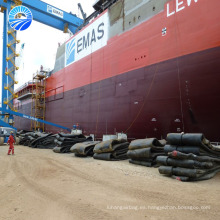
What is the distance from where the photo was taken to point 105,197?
3342 millimetres

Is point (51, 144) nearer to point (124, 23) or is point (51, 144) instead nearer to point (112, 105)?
point (112, 105)

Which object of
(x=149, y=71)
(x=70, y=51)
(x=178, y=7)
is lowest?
(x=149, y=71)

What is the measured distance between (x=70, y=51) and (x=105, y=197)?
1597cm

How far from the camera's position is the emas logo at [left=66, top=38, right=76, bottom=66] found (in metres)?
17.0

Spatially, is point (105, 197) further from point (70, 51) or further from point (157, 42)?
point (70, 51)

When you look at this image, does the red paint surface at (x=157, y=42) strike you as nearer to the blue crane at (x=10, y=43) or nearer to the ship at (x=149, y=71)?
the ship at (x=149, y=71)

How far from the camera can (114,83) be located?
11.9 meters

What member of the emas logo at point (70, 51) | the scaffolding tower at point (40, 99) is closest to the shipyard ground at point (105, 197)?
the emas logo at point (70, 51)

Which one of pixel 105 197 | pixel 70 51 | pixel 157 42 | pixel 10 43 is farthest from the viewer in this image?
pixel 10 43

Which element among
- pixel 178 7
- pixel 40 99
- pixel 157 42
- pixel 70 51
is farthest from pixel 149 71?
pixel 40 99

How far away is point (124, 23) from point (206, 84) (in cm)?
668

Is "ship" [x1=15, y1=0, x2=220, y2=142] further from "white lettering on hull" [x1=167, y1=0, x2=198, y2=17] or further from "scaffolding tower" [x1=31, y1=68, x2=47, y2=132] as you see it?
"scaffolding tower" [x1=31, y1=68, x2=47, y2=132]

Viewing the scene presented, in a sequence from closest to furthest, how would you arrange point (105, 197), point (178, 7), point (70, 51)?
point (105, 197) → point (178, 7) → point (70, 51)

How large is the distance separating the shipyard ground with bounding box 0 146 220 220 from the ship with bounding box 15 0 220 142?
12.8 ft
